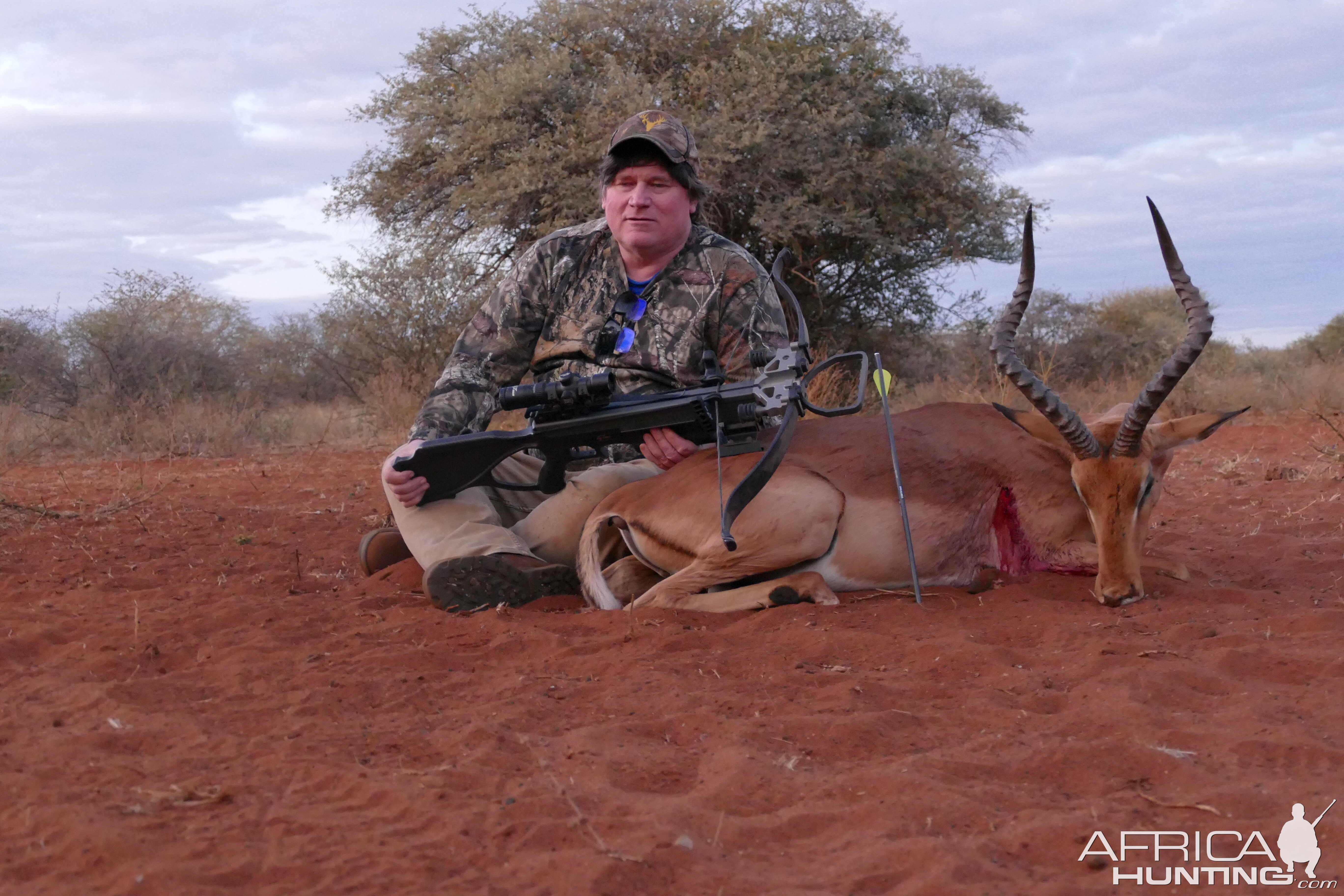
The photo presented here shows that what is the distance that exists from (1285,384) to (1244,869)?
15.7 meters

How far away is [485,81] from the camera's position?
15.0 meters

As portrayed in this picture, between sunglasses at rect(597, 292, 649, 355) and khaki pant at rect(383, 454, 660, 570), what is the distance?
1.81ft

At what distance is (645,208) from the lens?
5141 mm

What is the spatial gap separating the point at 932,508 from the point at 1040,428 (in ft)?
2.06

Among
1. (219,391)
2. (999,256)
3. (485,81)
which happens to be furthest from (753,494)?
(219,391)

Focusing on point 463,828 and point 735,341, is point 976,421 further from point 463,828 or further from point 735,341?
point 463,828

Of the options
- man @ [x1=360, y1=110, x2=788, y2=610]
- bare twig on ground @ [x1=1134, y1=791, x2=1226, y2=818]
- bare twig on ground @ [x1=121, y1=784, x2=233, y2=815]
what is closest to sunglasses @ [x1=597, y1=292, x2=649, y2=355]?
man @ [x1=360, y1=110, x2=788, y2=610]

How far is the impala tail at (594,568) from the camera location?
4.70 m

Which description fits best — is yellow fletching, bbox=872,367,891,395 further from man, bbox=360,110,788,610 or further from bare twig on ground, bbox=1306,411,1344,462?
bare twig on ground, bbox=1306,411,1344,462

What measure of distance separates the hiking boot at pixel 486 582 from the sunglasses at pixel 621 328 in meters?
1.11

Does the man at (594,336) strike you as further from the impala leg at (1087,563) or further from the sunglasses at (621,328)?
the impala leg at (1087,563)

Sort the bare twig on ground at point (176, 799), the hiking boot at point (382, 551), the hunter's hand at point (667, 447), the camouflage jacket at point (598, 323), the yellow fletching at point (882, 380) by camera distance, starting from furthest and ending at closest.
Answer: the hiking boot at point (382, 551)
the camouflage jacket at point (598, 323)
the hunter's hand at point (667, 447)
the yellow fletching at point (882, 380)
the bare twig on ground at point (176, 799)

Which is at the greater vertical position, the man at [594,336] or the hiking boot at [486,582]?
the man at [594,336]

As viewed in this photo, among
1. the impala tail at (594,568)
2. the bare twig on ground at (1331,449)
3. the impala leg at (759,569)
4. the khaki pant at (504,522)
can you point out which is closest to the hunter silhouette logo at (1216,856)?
the impala leg at (759,569)
